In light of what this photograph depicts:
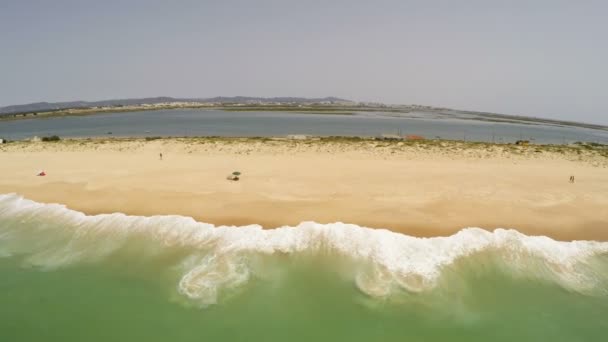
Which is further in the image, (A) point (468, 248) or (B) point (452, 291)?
(A) point (468, 248)

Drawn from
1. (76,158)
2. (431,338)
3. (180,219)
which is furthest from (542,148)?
(76,158)

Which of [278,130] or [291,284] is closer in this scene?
[291,284]

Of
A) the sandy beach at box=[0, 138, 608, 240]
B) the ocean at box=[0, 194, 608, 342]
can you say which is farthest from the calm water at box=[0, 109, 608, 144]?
the ocean at box=[0, 194, 608, 342]

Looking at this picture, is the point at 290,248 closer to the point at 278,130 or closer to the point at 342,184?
the point at 342,184

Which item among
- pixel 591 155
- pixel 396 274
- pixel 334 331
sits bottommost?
pixel 334 331

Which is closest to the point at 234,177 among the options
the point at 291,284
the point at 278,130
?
the point at 291,284

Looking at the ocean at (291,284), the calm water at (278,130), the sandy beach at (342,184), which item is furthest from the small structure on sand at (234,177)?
the calm water at (278,130)

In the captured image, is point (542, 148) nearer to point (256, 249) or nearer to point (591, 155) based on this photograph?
point (591, 155)

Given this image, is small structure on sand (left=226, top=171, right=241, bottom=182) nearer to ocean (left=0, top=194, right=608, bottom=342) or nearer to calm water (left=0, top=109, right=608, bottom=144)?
ocean (left=0, top=194, right=608, bottom=342)
